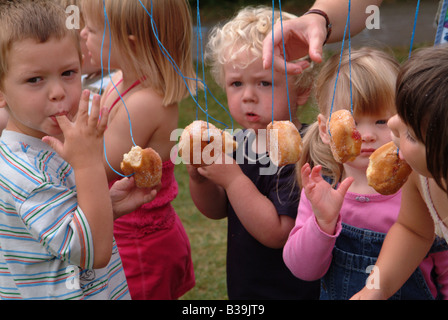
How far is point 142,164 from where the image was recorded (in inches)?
70.6

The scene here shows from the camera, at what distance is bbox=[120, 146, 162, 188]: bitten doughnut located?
5.86ft

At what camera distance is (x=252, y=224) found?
7.06 ft

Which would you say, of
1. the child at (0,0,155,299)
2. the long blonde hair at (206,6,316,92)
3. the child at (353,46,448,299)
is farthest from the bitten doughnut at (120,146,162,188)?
the child at (353,46,448,299)

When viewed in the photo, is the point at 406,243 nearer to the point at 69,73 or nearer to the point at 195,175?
the point at 195,175

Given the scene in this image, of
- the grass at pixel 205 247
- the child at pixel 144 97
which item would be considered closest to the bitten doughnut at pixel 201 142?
the child at pixel 144 97

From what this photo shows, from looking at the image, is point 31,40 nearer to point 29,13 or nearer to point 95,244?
point 29,13

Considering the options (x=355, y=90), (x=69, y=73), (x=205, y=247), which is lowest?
(x=205, y=247)

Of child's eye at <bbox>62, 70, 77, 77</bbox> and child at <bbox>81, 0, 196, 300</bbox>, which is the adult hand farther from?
child's eye at <bbox>62, 70, 77, 77</bbox>

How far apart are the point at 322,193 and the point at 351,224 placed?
0.37 metres

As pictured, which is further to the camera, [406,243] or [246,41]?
[246,41]

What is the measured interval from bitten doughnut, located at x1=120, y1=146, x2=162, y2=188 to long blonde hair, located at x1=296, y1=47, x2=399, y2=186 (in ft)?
2.00

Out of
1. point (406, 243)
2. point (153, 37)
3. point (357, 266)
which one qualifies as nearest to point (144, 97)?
point (153, 37)
